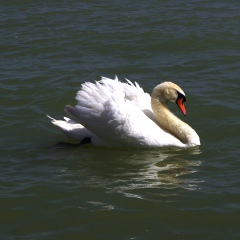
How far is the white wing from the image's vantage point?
1038 cm

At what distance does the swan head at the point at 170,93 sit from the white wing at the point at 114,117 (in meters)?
0.43

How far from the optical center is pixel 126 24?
16500mm

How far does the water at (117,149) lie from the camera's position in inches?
336

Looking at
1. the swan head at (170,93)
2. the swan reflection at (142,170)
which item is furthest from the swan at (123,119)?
the swan reflection at (142,170)

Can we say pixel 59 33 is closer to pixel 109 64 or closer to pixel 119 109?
pixel 109 64

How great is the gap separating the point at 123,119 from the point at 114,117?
0.38 ft

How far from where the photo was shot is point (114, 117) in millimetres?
10391

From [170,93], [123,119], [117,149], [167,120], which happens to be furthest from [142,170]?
[170,93]

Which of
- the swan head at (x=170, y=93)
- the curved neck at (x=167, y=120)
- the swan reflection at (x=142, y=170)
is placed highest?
the swan head at (x=170, y=93)

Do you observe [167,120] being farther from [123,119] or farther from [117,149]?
[123,119]

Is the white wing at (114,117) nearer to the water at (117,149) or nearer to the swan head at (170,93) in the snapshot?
the water at (117,149)

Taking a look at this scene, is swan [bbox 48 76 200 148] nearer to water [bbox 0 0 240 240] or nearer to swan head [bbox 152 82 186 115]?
swan head [bbox 152 82 186 115]

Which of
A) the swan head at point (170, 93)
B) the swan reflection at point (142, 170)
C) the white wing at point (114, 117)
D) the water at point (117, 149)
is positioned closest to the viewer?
the water at point (117, 149)

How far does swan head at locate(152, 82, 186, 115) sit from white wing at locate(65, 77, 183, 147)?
0.43 meters
